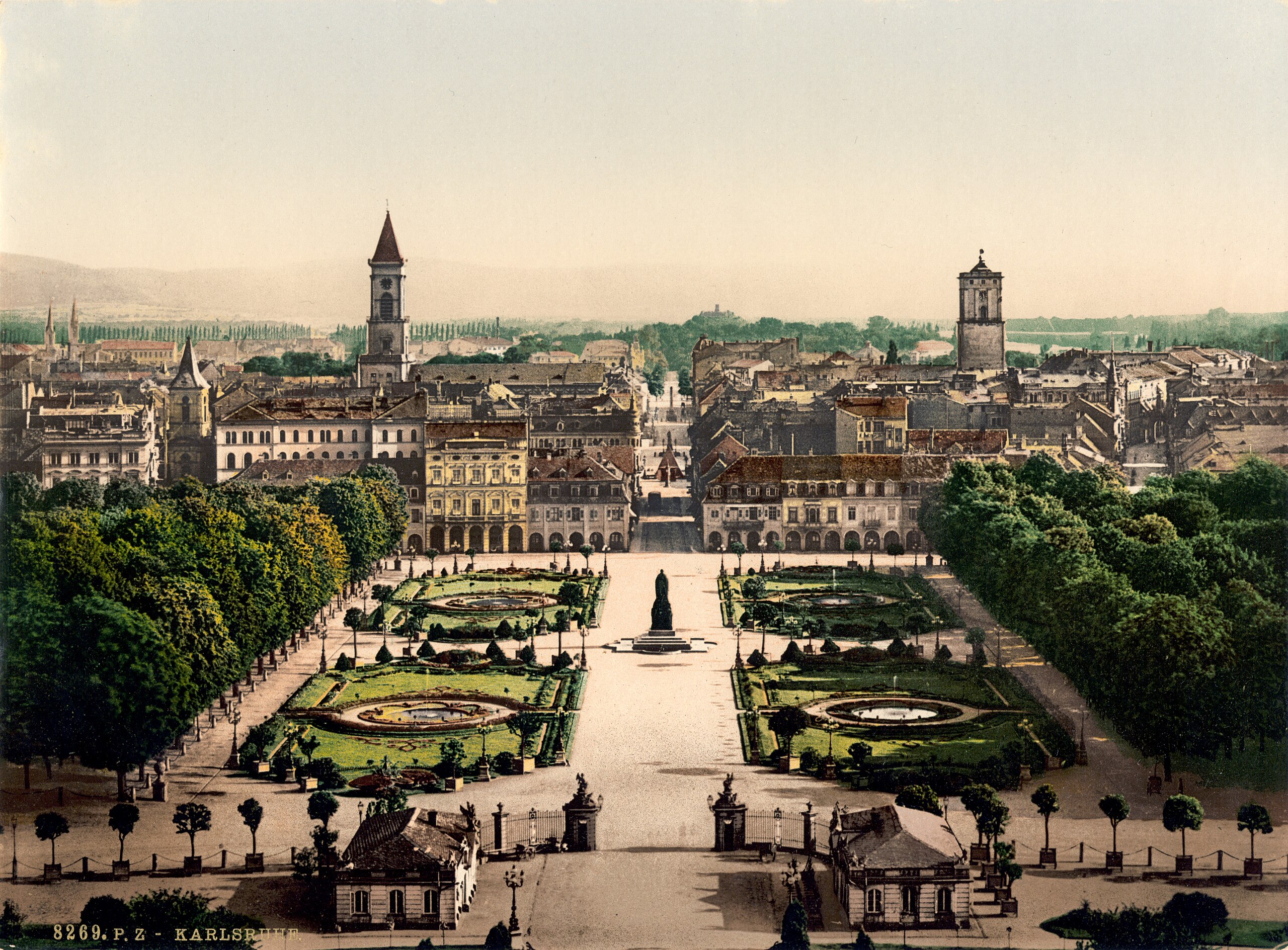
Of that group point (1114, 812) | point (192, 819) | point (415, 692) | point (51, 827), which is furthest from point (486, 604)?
point (1114, 812)

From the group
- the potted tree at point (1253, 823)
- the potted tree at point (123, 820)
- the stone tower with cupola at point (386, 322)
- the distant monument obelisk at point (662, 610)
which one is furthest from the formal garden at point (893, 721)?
the stone tower with cupola at point (386, 322)

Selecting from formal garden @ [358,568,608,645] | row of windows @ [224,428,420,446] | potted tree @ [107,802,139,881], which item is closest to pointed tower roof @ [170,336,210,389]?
row of windows @ [224,428,420,446]

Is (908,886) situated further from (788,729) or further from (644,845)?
(788,729)

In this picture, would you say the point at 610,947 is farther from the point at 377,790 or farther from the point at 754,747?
the point at 754,747

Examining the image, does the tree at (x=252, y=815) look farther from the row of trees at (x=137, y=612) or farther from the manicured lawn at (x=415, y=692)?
the manicured lawn at (x=415, y=692)

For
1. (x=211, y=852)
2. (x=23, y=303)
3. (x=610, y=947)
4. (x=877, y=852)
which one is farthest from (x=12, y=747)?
(x=23, y=303)
